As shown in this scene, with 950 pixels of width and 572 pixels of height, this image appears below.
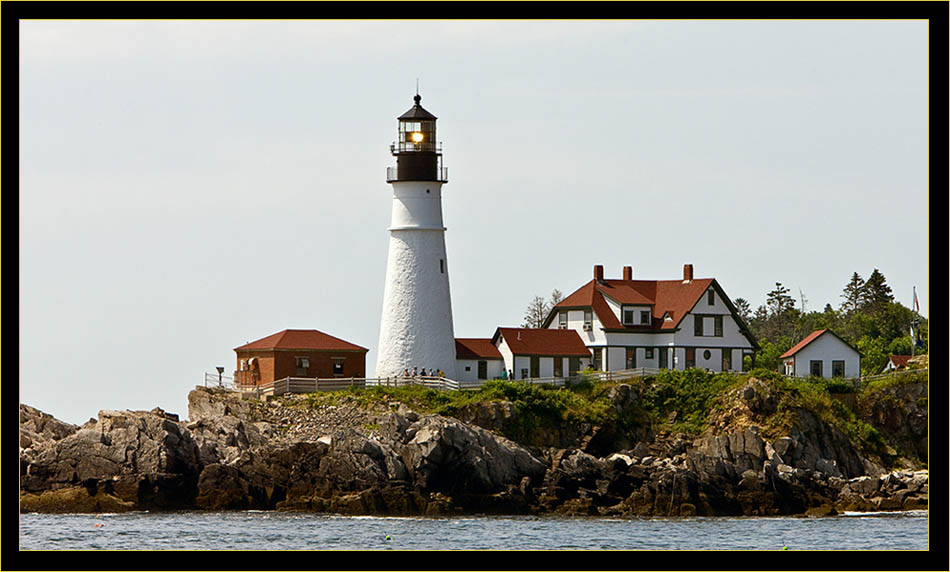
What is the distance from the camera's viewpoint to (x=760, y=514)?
122 ft

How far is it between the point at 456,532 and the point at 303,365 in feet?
48.2

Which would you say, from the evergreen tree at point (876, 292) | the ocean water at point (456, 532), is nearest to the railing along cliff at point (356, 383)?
the ocean water at point (456, 532)

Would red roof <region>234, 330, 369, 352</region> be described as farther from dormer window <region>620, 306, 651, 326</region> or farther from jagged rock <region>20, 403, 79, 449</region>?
dormer window <region>620, 306, 651, 326</region>

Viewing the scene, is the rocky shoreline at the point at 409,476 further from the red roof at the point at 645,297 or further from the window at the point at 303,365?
the red roof at the point at 645,297

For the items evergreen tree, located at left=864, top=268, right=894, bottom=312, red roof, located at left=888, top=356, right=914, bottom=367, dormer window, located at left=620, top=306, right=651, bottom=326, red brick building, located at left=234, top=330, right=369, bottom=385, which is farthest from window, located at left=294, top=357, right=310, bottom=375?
evergreen tree, located at left=864, top=268, right=894, bottom=312

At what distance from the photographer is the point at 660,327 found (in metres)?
47.8

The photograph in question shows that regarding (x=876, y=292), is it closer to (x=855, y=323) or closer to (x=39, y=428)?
(x=855, y=323)

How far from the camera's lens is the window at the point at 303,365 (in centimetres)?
4503

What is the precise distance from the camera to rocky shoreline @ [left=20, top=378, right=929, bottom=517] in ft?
120

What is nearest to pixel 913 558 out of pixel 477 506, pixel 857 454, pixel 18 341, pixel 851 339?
pixel 18 341

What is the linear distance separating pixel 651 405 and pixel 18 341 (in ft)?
116

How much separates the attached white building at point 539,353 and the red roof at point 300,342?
466 centimetres

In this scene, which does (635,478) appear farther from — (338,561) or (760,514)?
(338,561)

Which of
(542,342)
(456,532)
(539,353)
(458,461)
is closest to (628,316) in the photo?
(542,342)
